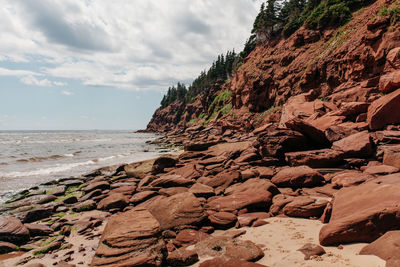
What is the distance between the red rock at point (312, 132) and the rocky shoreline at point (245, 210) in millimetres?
54

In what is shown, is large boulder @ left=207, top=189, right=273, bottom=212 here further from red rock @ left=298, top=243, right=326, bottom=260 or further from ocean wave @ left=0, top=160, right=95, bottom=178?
ocean wave @ left=0, top=160, right=95, bottom=178

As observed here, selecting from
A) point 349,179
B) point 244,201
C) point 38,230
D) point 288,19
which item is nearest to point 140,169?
point 38,230

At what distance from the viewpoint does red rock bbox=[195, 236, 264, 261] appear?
494 cm

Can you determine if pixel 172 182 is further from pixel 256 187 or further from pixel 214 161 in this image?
pixel 256 187

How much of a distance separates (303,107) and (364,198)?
53.1 feet

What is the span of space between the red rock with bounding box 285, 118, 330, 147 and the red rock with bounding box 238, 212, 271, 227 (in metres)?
6.59

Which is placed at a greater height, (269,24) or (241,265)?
(269,24)

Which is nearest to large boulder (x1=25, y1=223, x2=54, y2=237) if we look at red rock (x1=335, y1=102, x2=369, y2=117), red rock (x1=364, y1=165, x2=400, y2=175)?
red rock (x1=364, y1=165, x2=400, y2=175)

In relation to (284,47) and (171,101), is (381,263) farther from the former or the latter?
(171,101)

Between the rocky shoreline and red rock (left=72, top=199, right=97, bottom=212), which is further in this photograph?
red rock (left=72, top=199, right=97, bottom=212)

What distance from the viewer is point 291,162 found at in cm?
1099

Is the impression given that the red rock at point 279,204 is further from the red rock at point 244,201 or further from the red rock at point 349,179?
the red rock at point 349,179

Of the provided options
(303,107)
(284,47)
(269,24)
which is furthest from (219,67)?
(303,107)

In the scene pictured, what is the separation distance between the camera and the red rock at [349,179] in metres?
7.62
